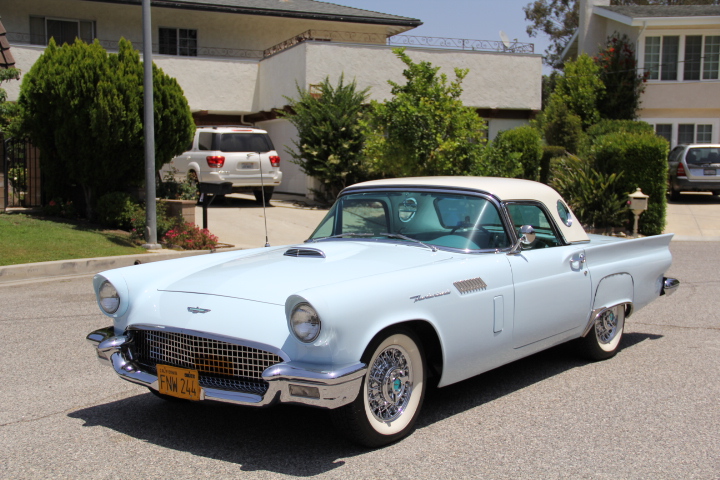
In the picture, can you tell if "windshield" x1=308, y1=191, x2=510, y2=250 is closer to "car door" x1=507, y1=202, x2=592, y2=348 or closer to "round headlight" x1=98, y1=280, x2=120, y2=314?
"car door" x1=507, y1=202, x2=592, y2=348

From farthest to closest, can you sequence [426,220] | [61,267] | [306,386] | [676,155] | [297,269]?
[676,155] < [61,267] < [426,220] < [297,269] < [306,386]

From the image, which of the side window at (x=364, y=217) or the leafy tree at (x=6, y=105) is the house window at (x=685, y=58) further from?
the side window at (x=364, y=217)

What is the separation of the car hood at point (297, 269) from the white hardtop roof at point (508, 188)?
0.70 m

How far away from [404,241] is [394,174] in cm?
1258

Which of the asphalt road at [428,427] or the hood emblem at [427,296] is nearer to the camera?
the asphalt road at [428,427]

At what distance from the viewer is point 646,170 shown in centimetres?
1711

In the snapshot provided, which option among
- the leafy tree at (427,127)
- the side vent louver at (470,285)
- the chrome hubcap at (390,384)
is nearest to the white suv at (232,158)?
the leafy tree at (427,127)

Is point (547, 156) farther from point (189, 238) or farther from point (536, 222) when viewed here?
point (536, 222)

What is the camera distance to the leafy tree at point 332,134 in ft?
65.5

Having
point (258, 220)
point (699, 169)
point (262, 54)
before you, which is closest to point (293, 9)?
point (262, 54)

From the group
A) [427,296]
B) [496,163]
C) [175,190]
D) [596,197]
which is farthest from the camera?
[596,197]

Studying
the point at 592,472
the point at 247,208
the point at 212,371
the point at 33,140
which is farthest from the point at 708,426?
the point at 247,208

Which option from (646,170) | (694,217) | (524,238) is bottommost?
(694,217)

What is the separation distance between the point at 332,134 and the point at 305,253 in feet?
49.1
